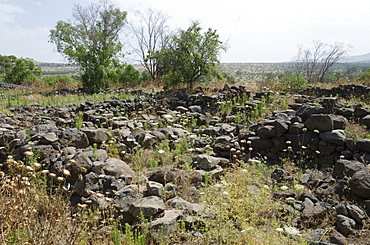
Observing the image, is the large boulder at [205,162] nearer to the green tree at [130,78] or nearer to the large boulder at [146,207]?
the large boulder at [146,207]

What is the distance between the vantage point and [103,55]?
16.6m

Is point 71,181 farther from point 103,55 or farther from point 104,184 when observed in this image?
point 103,55

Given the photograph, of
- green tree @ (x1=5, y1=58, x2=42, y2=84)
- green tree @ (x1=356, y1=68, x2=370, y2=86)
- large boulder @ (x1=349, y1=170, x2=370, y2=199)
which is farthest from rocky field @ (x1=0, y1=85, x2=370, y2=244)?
green tree @ (x1=5, y1=58, x2=42, y2=84)

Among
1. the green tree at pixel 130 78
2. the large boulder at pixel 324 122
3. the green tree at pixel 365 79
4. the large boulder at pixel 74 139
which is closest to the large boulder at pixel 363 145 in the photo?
the large boulder at pixel 324 122

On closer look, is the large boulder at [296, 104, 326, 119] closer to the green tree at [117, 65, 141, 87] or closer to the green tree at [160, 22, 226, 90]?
the green tree at [160, 22, 226, 90]

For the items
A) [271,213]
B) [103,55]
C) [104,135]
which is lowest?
[271,213]

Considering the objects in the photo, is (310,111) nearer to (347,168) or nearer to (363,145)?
(363,145)

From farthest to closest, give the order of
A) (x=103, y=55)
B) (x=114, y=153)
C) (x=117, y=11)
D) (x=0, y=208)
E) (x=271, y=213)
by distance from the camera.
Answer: (x=117, y=11)
(x=103, y=55)
(x=114, y=153)
(x=271, y=213)
(x=0, y=208)

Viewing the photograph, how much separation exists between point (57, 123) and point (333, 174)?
22.6 feet

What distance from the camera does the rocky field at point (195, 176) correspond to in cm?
304

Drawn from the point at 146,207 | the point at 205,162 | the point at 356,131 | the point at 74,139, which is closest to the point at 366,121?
the point at 356,131

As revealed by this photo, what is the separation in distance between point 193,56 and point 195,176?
776 cm

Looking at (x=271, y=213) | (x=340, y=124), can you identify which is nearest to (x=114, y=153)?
(x=271, y=213)

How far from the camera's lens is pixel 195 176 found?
4734 millimetres
